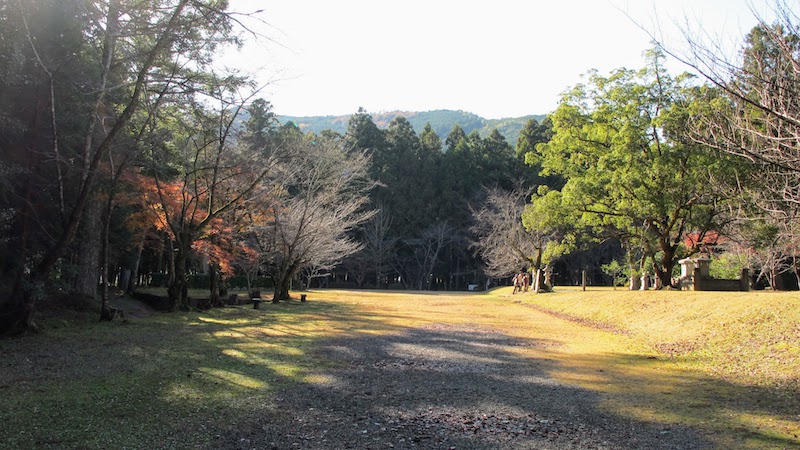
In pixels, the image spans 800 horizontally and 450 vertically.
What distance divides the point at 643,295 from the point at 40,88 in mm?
15947

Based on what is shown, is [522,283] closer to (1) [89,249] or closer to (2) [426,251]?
(2) [426,251]

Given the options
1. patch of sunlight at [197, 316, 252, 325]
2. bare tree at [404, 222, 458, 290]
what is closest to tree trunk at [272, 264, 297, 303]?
patch of sunlight at [197, 316, 252, 325]

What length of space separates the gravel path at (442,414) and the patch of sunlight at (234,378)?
0.53 m

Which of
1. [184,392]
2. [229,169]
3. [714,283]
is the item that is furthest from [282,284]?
[184,392]

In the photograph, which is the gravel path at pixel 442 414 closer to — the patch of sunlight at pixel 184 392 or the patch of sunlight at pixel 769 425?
the patch of sunlight at pixel 769 425

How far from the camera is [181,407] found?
523cm

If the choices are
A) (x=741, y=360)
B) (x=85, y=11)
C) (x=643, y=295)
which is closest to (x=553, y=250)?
(x=643, y=295)

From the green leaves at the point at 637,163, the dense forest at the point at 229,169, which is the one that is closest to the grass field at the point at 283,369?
the dense forest at the point at 229,169

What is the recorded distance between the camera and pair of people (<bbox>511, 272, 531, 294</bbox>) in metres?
29.9

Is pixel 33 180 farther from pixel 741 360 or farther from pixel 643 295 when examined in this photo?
pixel 643 295

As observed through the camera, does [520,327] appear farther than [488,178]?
No

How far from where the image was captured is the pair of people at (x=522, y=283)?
29.9m

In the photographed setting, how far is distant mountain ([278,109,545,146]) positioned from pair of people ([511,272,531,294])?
7006 cm

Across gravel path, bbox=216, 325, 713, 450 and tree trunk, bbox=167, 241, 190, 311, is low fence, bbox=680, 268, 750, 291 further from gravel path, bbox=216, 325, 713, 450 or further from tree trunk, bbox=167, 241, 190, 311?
tree trunk, bbox=167, 241, 190, 311
